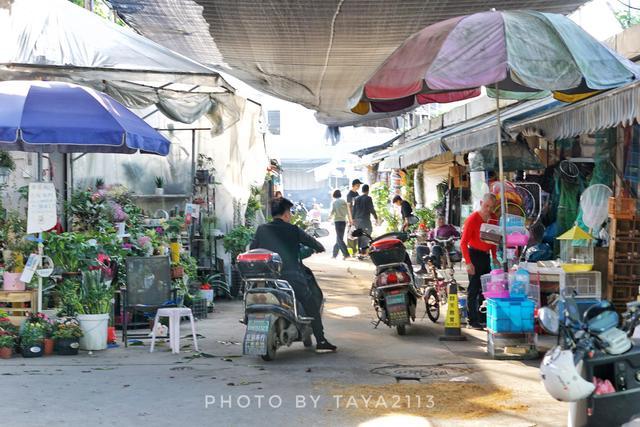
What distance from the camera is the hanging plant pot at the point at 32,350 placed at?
9719 millimetres

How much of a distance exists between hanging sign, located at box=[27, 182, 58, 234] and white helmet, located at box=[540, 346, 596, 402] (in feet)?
21.6

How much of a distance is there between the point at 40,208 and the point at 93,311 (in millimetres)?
1269

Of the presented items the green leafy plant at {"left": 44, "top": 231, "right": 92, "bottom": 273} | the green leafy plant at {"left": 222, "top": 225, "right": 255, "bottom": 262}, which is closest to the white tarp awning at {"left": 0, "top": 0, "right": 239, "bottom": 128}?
the green leafy plant at {"left": 44, "top": 231, "right": 92, "bottom": 273}

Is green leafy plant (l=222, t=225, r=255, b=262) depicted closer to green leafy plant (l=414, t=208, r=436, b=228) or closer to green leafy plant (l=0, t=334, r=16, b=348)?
green leafy plant (l=0, t=334, r=16, b=348)

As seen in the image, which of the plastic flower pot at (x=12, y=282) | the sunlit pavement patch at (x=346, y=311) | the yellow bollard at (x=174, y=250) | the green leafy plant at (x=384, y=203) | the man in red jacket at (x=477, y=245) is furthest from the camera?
the green leafy plant at (x=384, y=203)

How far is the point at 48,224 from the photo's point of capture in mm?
10211

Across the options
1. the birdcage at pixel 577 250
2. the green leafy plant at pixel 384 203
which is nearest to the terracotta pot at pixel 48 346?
the birdcage at pixel 577 250

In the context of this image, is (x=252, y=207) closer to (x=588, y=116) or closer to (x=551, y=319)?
(x=588, y=116)

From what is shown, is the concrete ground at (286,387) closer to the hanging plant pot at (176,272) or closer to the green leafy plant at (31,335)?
the green leafy plant at (31,335)

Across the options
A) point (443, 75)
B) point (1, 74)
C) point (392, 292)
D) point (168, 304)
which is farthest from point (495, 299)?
point (1, 74)

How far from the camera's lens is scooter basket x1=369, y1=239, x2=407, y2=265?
37.6ft

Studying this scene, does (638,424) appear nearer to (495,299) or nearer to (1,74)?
(495,299)

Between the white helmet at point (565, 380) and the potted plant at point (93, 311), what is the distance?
6.25 metres

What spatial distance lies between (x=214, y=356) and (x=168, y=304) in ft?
4.28
